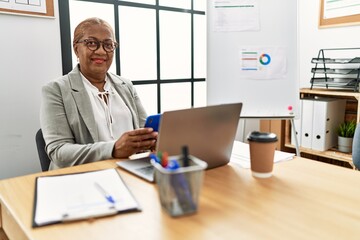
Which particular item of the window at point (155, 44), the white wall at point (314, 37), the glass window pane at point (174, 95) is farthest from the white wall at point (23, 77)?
the white wall at point (314, 37)

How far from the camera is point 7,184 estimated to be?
3.18 ft

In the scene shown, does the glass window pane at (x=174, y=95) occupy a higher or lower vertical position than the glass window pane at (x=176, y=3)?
lower

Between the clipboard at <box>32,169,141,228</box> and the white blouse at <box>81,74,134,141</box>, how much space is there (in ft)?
2.01

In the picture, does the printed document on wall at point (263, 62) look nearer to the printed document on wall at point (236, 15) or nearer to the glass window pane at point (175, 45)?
the printed document on wall at point (236, 15)

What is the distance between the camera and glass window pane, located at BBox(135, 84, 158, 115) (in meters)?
2.76

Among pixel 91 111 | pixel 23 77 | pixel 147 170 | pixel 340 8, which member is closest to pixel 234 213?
pixel 147 170

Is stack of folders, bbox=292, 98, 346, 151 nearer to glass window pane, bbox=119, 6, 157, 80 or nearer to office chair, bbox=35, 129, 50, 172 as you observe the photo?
glass window pane, bbox=119, 6, 157, 80

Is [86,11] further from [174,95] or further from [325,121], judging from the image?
[325,121]

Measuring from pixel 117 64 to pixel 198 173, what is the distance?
6.30ft

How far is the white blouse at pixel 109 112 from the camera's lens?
161 centimetres

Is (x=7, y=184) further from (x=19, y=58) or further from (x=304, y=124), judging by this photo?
(x=304, y=124)

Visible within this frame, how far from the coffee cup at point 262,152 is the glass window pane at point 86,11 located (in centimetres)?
155

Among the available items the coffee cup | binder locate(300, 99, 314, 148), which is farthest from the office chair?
binder locate(300, 99, 314, 148)

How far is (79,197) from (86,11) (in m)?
1.81
